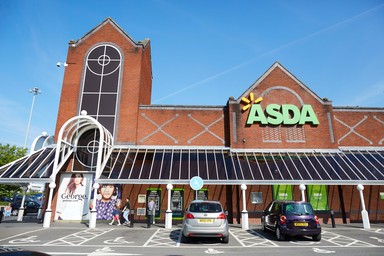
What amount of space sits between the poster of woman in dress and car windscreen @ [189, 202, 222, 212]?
10744 millimetres

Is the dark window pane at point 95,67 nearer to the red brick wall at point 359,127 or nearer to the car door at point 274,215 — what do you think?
the car door at point 274,215

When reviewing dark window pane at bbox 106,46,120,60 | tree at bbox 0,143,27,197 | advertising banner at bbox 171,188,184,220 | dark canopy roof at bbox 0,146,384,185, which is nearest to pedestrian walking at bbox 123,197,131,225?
dark canopy roof at bbox 0,146,384,185

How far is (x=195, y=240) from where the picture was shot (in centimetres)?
1050

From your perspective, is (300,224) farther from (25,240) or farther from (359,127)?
(359,127)

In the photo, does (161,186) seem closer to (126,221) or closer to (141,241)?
(126,221)

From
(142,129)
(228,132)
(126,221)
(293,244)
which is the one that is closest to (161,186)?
(126,221)

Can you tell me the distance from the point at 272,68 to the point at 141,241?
17471 millimetres

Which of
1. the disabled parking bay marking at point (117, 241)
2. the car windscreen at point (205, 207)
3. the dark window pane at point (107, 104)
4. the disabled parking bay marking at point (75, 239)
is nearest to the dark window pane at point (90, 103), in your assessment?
the dark window pane at point (107, 104)

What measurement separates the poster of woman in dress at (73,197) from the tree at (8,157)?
16.9 metres

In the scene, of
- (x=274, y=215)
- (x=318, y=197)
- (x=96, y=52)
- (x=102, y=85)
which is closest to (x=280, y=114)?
(x=318, y=197)

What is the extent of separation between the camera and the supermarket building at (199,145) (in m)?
16.1

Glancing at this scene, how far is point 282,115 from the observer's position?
64.4 feet

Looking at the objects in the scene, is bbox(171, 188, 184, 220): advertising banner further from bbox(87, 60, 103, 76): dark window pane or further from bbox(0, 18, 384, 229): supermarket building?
bbox(87, 60, 103, 76): dark window pane

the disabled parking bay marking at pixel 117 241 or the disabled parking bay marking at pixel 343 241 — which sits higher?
the disabled parking bay marking at pixel 343 241
